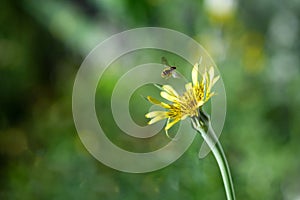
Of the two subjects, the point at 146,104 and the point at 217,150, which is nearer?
the point at 217,150

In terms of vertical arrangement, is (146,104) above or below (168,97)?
above

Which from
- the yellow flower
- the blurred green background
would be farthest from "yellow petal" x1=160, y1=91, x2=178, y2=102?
the blurred green background

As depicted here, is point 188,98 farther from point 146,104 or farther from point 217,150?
point 146,104

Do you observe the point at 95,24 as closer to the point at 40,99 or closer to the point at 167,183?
the point at 40,99

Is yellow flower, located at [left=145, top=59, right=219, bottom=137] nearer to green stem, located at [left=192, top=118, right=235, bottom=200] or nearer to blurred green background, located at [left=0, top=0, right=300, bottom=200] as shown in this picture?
green stem, located at [left=192, top=118, right=235, bottom=200]

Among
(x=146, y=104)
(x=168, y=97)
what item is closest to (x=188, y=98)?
(x=168, y=97)

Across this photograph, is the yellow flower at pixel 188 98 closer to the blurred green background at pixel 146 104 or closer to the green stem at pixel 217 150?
the green stem at pixel 217 150

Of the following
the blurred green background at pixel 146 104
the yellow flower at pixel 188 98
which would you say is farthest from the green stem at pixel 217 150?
the blurred green background at pixel 146 104

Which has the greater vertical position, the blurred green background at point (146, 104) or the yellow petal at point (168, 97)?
the blurred green background at point (146, 104)
